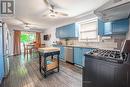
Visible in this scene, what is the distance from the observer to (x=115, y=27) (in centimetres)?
283

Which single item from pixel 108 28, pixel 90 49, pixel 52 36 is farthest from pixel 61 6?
pixel 52 36

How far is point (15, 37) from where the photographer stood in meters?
7.51

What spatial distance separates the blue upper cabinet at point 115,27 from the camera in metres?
2.63

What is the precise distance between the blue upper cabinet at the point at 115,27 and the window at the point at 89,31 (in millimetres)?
737

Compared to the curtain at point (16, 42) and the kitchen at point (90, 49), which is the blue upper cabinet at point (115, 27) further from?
the curtain at point (16, 42)

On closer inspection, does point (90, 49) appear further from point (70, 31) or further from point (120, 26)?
point (70, 31)

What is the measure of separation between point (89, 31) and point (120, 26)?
1.73m

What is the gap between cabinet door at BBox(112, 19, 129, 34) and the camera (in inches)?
103

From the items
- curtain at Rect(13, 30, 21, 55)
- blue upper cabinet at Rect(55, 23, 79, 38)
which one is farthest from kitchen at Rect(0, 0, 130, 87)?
curtain at Rect(13, 30, 21, 55)

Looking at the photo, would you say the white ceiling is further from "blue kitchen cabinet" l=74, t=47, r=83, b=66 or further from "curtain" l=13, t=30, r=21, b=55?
"curtain" l=13, t=30, r=21, b=55

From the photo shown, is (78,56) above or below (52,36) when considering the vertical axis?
below

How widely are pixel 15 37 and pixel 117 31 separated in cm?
746

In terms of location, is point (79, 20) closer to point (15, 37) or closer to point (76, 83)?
point (76, 83)

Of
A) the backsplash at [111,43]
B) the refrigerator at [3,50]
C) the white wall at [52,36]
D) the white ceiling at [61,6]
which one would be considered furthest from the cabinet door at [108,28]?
the white wall at [52,36]
